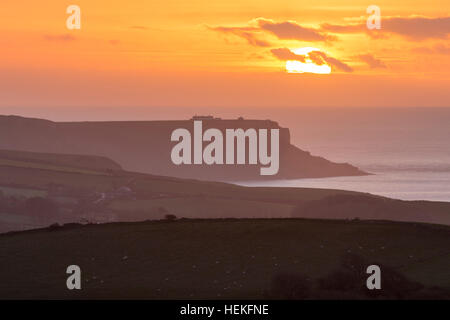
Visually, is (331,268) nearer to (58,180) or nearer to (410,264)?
(410,264)

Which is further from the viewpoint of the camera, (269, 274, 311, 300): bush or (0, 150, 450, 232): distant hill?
(0, 150, 450, 232): distant hill

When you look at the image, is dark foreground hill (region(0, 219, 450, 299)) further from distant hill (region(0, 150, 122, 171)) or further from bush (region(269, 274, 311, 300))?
distant hill (region(0, 150, 122, 171))

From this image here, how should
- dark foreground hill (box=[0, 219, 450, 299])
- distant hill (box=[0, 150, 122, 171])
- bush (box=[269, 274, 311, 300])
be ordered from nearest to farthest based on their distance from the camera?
1. bush (box=[269, 274, 311, 300])
2. dark foreground hill (box=[0, 219, 450, 299])
3. distant hill (box=[0, 150, 122, 171])

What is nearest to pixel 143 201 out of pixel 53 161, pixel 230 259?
pixel 53 161

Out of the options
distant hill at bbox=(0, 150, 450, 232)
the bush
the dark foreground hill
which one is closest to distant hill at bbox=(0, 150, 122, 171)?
distant hill at bbox=(0, 150, 450, 232)

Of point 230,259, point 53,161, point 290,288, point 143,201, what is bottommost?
point 290,288

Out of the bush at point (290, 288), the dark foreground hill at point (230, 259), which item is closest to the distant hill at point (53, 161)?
the dark foreground hill at point (230, 259)

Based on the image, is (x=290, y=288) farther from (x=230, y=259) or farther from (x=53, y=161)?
(x=53, y=161)
